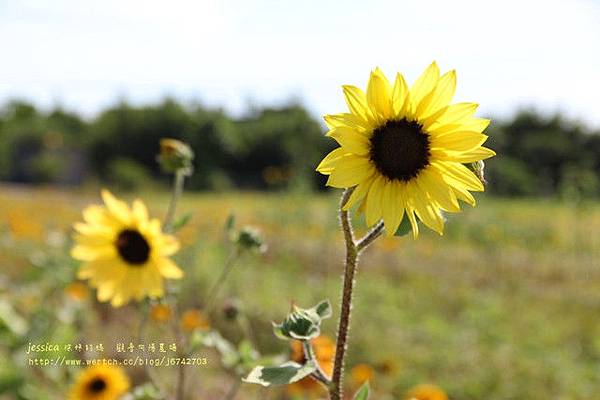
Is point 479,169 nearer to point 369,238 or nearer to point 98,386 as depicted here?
point 369,238

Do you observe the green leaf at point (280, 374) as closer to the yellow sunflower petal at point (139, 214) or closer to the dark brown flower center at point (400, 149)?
the dark brown flower center at point (400, 149)

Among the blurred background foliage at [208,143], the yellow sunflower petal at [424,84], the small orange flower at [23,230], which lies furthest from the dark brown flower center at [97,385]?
the blurred background foliage at [208,143]

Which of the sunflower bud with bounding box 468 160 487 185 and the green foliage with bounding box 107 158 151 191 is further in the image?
the green foliage with bounding box 107 158 151 191

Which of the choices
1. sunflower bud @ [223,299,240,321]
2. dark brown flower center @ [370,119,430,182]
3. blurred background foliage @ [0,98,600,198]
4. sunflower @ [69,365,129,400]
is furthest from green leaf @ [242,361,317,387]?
blurred background foliage @ [0,98,600,198]

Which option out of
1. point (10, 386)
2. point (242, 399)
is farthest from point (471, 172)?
point (242, 399)

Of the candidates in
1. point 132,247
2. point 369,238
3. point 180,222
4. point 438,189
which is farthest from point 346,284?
point 132,247

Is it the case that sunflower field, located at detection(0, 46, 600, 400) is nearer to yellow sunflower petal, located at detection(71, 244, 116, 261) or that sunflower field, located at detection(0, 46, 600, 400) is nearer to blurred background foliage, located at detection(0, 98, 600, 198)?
yellow sunflower petal, located at detection(71, 244, 116, 261)

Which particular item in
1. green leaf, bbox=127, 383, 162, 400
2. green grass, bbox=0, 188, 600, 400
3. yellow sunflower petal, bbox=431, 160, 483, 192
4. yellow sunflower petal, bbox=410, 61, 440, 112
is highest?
yellow sunflower petal, bbox=410, 61, 440, 112

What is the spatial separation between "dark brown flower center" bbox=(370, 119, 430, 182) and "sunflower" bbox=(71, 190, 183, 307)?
67 centimetres

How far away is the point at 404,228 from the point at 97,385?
1363 millimetres

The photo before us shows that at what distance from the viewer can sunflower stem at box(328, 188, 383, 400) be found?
769 mm

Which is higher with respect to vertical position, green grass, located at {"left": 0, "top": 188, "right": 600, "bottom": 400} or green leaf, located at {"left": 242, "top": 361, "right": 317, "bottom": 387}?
green leaf, located at {"left": 242, "top": 361, "right": 317, "bottom": 387}

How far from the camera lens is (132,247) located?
1.43 m

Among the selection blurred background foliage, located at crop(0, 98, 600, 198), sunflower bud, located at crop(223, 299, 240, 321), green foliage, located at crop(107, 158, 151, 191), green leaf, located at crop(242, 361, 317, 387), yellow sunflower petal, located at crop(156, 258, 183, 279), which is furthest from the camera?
blurred background foliage, located at crop(0, 98, 600, 198)
